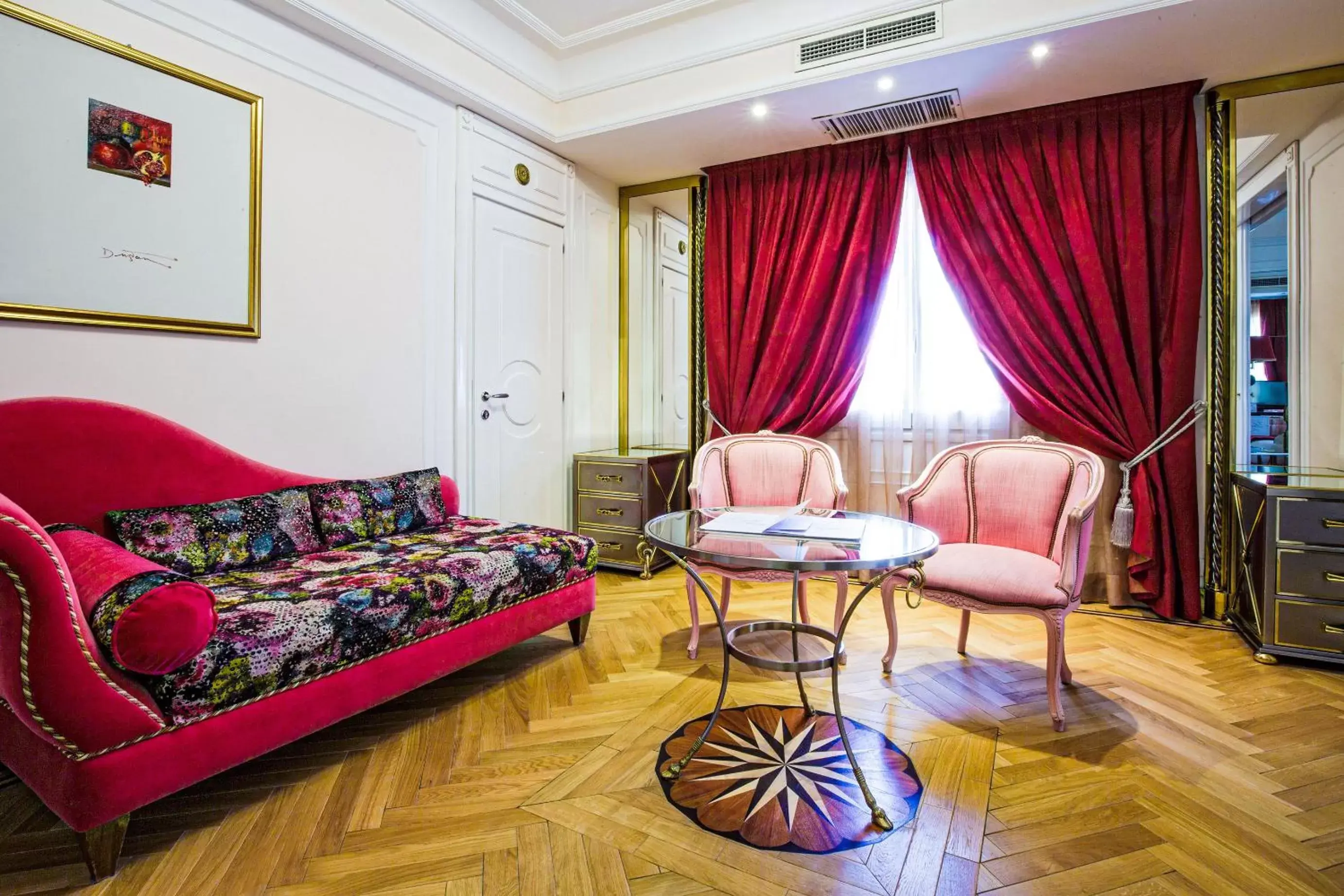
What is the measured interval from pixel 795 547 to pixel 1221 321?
2445 mm

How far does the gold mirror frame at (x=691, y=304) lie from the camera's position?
4117 millimetres

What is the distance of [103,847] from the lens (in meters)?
1.37

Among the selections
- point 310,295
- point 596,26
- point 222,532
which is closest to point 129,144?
point 310,295

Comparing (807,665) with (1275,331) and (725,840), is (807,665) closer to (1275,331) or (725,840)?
(725,840)

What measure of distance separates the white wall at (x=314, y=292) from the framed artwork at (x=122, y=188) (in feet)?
0.19

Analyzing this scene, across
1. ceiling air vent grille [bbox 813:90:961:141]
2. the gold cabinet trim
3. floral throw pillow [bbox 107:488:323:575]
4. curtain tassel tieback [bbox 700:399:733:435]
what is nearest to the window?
ceiling air vent grille [bbox 813:90:961:141]

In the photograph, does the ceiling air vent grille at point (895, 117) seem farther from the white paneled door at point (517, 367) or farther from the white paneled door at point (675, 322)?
the white paneled door at point (517, 367)

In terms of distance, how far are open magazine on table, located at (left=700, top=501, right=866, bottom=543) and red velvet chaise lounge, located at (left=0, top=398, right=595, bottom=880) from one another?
779mm

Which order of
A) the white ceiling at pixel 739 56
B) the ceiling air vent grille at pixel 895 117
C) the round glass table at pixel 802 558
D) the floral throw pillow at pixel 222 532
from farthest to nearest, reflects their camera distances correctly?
the ceiling air vent grille at pixel 895 117
the white ceiling at pixel 739 56
the floral throw pillow at pixel 222 532
the round glass table at pixel 802 558

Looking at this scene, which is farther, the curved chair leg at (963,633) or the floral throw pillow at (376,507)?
the curved chair leg at (963,633)

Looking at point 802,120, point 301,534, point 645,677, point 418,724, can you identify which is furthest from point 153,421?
point 802,120
